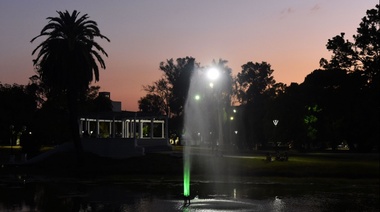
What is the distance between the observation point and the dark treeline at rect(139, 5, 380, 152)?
59.5 metres

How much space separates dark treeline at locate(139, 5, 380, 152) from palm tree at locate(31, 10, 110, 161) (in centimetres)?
2887

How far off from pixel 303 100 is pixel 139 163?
45363 millimetres

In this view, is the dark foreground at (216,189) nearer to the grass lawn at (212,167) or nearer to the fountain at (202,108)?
the grass lawn at (212,167)

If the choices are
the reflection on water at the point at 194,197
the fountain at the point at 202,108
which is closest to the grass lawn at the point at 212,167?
the reflection on water at the point at 194,197

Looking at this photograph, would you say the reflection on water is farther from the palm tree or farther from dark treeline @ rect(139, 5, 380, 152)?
dark treeline @ rect(139, 5, 380, 152)

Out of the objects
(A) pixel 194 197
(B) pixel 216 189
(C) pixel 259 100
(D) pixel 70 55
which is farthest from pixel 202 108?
(A) pixel 194 197

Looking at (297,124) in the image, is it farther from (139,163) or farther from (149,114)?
(139,163)

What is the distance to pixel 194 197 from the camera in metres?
23.1

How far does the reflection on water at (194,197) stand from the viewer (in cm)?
1948

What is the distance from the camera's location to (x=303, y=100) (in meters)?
84.4

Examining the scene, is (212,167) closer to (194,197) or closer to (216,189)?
(216,189)

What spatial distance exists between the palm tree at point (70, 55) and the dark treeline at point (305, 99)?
28.9m

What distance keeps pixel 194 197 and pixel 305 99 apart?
204 ft

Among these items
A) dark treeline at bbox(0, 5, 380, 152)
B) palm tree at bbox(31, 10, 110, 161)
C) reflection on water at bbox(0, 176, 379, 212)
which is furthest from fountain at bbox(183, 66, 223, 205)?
reflection on water at bbox(0, 176, 379, 212)
